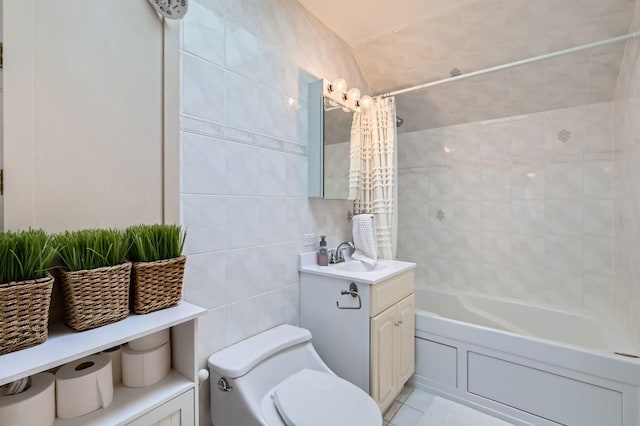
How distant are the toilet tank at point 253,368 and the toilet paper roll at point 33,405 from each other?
0.65 m

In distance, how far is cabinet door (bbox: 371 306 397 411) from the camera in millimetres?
1698

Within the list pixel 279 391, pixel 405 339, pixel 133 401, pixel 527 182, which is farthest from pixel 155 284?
pixel 527 182

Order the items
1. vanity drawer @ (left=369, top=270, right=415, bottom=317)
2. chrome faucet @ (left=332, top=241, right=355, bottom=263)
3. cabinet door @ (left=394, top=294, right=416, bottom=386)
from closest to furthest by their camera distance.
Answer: vanity drawer @ (left=369, top=270, right=415, bottom=317)
cabinet door @ (left=394, top=294, right=416, bottom=386)
chrome faucet @ (left=332, top=241, right=355, bottom=263)

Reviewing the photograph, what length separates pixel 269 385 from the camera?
147 centimetres

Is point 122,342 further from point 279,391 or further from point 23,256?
point 279,391

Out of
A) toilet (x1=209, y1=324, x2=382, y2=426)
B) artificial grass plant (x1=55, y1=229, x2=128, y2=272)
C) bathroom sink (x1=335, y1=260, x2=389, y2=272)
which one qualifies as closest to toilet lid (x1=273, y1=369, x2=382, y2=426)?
toilet (x1=209, y1=324, x2=382, y2=426)

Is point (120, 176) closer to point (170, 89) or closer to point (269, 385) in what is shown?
point (170, 89)

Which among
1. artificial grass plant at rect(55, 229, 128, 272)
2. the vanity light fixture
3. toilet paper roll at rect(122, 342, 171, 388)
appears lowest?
toilet paper roll at rect(122, 342, 171, 388)

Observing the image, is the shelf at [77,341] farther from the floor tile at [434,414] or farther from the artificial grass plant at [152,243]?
the floor tile at [434,414]

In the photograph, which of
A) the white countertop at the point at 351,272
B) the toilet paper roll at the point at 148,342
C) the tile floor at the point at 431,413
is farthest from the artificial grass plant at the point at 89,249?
the tile floor at the point at 431,413

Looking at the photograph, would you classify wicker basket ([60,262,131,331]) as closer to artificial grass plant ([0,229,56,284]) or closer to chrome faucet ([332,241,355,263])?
artificial grass plant ([0,229,56,284])

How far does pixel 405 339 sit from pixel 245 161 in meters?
1.51

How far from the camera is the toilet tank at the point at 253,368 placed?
1318 mm

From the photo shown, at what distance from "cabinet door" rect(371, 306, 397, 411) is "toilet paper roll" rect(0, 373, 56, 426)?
1330 mm
